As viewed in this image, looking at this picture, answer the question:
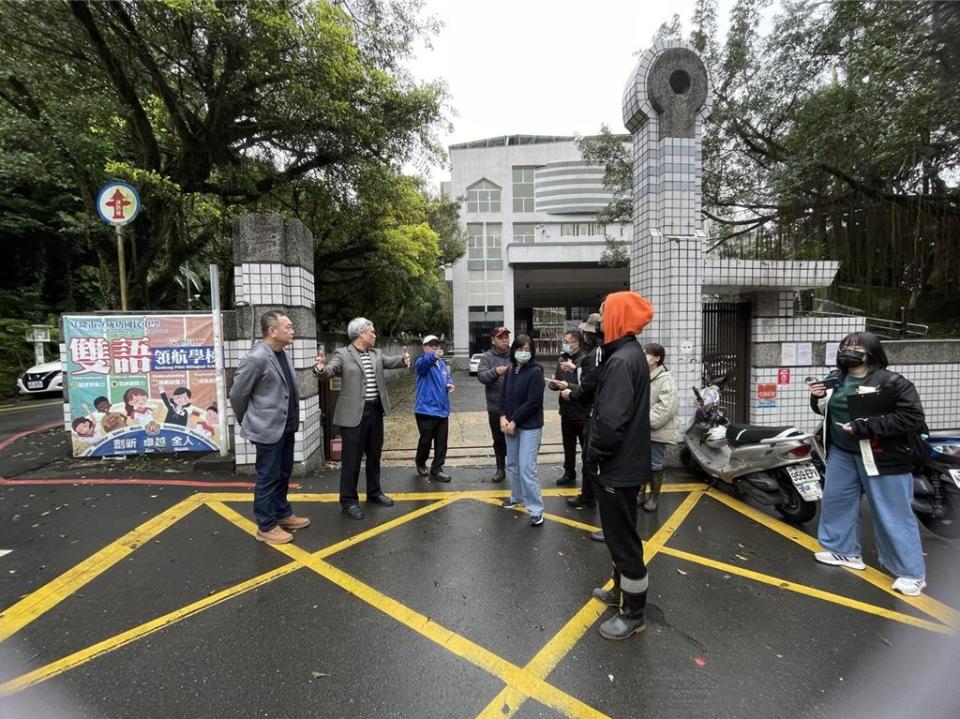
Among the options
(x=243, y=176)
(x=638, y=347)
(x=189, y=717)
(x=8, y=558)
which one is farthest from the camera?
(x=243, y=176)

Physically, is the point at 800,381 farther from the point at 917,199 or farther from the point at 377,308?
the point at 377,308

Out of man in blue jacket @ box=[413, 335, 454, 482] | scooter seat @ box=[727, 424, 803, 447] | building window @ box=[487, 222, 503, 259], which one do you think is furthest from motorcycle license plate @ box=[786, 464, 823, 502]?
building window @ box=[487, 222, 503, 259]

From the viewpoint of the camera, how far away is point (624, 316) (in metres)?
2.68

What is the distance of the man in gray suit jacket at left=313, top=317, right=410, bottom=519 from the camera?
4293 millimetres

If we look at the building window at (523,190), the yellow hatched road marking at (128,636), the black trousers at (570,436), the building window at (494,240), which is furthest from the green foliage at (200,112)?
the building window at (523,190)

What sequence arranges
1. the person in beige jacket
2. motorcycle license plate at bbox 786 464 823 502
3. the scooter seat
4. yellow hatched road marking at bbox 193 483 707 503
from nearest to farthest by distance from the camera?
motorcycle license plate at bbox 786 464 823 502
the person in beige jacket
the scooter seat
yellow hatched road marking at bbox 193 483 707 503

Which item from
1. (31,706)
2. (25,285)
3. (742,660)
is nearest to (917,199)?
(742,660)

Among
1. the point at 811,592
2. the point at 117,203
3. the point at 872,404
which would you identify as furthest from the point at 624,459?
the point at 117,203

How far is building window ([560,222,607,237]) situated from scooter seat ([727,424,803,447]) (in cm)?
2419

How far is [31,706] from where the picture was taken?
82.7 inches

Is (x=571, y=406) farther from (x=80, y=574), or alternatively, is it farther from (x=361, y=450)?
(x=80, y=574)

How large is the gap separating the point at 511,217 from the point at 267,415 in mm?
25889

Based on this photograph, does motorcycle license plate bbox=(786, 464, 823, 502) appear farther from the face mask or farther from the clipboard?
the face mask

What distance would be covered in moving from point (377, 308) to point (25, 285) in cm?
1256
